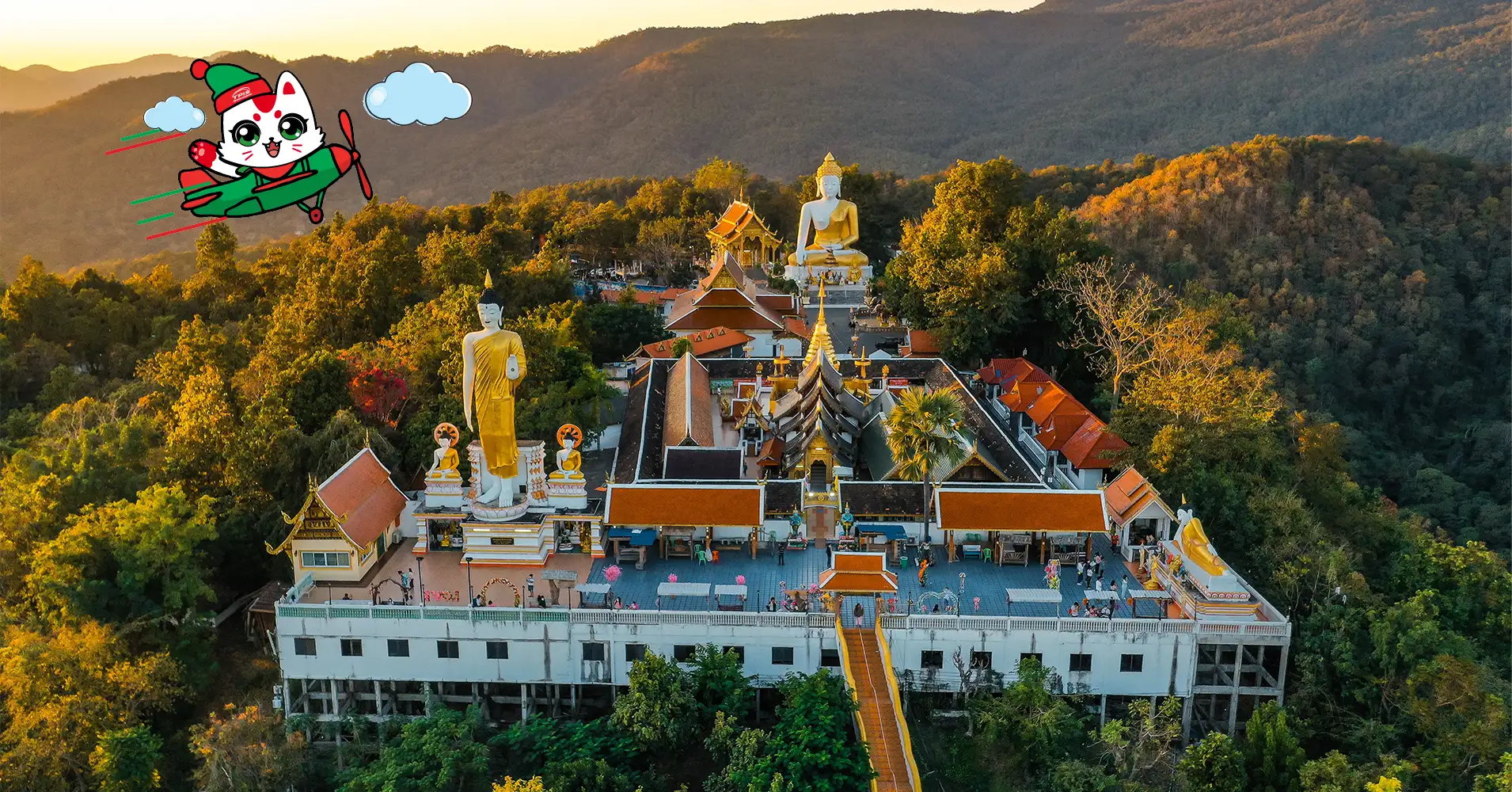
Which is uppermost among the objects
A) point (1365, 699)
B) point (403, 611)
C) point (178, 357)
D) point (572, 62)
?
point (572, 62)

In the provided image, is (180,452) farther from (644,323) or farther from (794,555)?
(644,323)

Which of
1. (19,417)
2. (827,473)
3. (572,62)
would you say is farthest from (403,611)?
(572,62)

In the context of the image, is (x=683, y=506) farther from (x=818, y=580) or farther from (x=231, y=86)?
(x=231, y=86)

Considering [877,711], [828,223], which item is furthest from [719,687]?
[828,223]

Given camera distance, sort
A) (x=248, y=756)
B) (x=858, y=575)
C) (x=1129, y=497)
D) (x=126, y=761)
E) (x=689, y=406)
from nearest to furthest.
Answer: (x=248, y=756) < (x=126, y=761) < (x=858, y=575) < (x=1129, y=497) < (x=689, y=406)

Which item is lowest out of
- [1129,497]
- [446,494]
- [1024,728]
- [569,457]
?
[1024,728]

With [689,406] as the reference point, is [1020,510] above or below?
below
